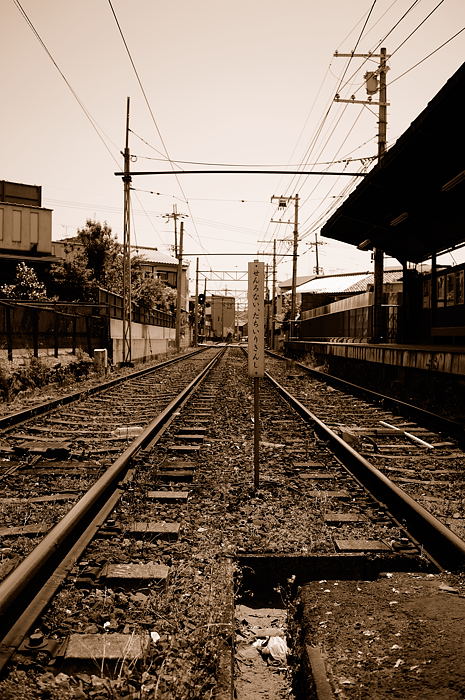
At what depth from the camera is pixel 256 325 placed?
229 inches

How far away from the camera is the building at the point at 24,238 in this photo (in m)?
43.0

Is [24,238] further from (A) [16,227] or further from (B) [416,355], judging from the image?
(B) [416,355]

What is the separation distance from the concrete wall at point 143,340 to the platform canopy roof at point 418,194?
980 cm

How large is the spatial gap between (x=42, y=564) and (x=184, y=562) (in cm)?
85

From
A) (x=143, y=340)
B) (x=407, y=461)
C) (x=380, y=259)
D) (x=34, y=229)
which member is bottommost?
(x=407, y=461)

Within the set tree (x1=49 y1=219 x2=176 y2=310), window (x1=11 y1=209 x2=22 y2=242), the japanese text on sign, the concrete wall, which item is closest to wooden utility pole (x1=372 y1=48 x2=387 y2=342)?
the concrete wall

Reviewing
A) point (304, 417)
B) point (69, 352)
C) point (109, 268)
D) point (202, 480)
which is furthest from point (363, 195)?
point (109, 268)

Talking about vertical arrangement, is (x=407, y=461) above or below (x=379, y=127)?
below

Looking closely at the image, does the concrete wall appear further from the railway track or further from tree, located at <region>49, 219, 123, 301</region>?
the railway track

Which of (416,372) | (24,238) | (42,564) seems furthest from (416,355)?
(24,238)

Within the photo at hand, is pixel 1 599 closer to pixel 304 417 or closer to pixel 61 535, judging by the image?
pixel 61 535

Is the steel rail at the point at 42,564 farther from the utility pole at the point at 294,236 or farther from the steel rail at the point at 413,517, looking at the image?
the utility pole at the point at 294,236

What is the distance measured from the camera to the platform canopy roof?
9867 mm

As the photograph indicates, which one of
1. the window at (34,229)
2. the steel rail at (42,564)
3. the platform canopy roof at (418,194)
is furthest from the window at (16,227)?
the steel rail at (42,564)
